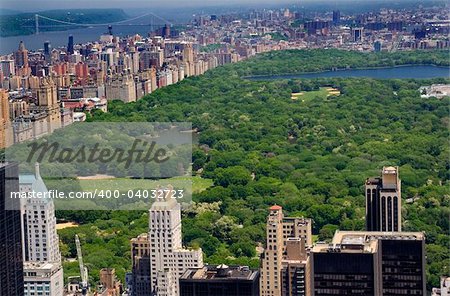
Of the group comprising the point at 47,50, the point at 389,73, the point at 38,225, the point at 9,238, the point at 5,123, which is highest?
the point at 9,238

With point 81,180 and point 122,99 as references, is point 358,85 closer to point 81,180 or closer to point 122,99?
point 122,99

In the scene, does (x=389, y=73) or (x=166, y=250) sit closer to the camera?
(x=166, y=250)

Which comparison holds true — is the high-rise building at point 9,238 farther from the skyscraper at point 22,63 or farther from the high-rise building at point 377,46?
the high-rise building at point 377,46

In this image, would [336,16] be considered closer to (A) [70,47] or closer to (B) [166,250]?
(A) [70,47]

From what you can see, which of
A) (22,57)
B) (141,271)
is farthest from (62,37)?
(141,271)

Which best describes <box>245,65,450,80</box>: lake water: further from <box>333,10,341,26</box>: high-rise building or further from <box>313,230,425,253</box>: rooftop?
<box>313,230,425,253</box>: rooftop

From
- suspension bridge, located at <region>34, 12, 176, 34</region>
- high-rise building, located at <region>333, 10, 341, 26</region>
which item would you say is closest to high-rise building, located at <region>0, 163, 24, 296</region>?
suspension bridge, located at <region>34, 12, 176, 34</region>

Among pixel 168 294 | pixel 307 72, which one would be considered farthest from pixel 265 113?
pixel 168 294
